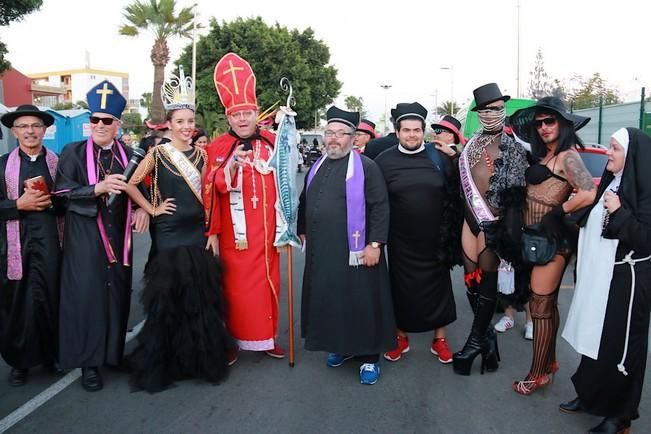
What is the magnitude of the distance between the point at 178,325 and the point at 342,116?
6.33 ft

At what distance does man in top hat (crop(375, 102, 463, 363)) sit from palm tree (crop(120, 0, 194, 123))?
24.1 m

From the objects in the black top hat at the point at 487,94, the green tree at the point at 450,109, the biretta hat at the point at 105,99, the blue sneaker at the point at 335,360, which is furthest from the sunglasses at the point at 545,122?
the green tree at the point at 450,109

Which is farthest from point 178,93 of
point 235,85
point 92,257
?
point 92,257

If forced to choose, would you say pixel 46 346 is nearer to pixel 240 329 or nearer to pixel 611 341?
pixel 240 329

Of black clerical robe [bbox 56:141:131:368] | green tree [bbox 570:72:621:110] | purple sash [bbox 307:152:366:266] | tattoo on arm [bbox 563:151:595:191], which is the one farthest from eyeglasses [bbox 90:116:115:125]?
green tree [bbox 570:72:621:110]

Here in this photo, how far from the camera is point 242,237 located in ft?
14.0

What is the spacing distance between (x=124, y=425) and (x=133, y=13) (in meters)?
27.1

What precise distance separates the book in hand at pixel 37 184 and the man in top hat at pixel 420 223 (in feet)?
8.10

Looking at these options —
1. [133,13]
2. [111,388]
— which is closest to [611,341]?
[111,388]

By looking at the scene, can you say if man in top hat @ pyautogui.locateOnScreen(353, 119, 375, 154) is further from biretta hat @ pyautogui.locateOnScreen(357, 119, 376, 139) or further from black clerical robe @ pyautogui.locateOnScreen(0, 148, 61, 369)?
black clerical robe @ pyautogui.locateOnScreen(0, 148, 61, 369)

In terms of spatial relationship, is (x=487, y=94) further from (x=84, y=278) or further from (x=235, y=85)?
(x=84, y=278)

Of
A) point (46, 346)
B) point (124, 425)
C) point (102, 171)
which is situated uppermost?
point (102, 171)

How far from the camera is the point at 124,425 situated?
3410 mm

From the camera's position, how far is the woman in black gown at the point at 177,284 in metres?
3.91
